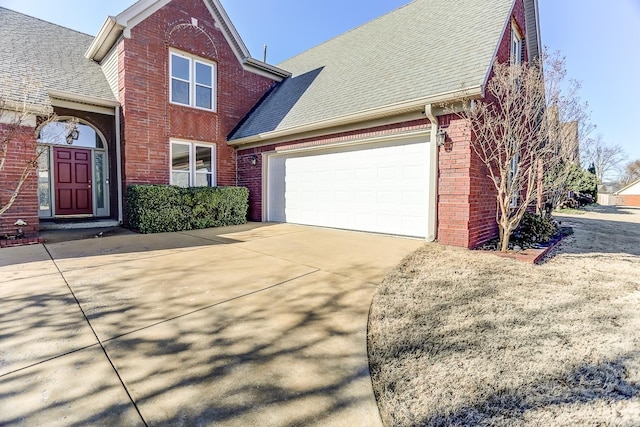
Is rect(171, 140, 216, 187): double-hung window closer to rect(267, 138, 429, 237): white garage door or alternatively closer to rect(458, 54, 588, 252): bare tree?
rect(267, 138, 429, 237): white garage door

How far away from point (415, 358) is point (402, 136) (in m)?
5.49

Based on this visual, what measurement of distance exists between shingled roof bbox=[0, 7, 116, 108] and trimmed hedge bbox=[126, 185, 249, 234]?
3004 millimetres

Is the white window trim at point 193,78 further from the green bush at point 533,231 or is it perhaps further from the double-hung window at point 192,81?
the green bush at point 533,231

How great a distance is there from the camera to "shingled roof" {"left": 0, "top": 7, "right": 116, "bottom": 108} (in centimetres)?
773

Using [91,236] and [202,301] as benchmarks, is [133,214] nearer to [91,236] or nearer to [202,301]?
[91,236]

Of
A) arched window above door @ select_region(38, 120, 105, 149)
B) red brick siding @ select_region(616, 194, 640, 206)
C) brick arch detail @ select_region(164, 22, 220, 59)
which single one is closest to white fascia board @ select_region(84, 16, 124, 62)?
brick arch detail @ select_region(164, 22, 220, 59)

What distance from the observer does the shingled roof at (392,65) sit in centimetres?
666

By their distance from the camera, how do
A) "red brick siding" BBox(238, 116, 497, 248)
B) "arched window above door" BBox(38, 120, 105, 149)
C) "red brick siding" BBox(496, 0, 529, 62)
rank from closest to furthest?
"red brick siding" BBox(238, 116, 497, 248)
"red brick siding" BBox(496, 0, 529, 62)
"arched window above door" BBox(38, 120, 105, 149)

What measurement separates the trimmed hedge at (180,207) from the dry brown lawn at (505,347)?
6448mm

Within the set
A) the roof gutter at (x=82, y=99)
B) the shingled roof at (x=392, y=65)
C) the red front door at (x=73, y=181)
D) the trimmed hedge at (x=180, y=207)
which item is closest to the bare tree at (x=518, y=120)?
the shingled roof at (x=392, y=65)

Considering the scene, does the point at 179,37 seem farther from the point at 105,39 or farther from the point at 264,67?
the point at 264,67

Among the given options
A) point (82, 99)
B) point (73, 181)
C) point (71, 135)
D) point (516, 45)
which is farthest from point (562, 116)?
point (73, 181)

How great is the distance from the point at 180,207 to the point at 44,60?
5809 millimetres

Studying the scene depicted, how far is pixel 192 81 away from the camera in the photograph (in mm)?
10039
